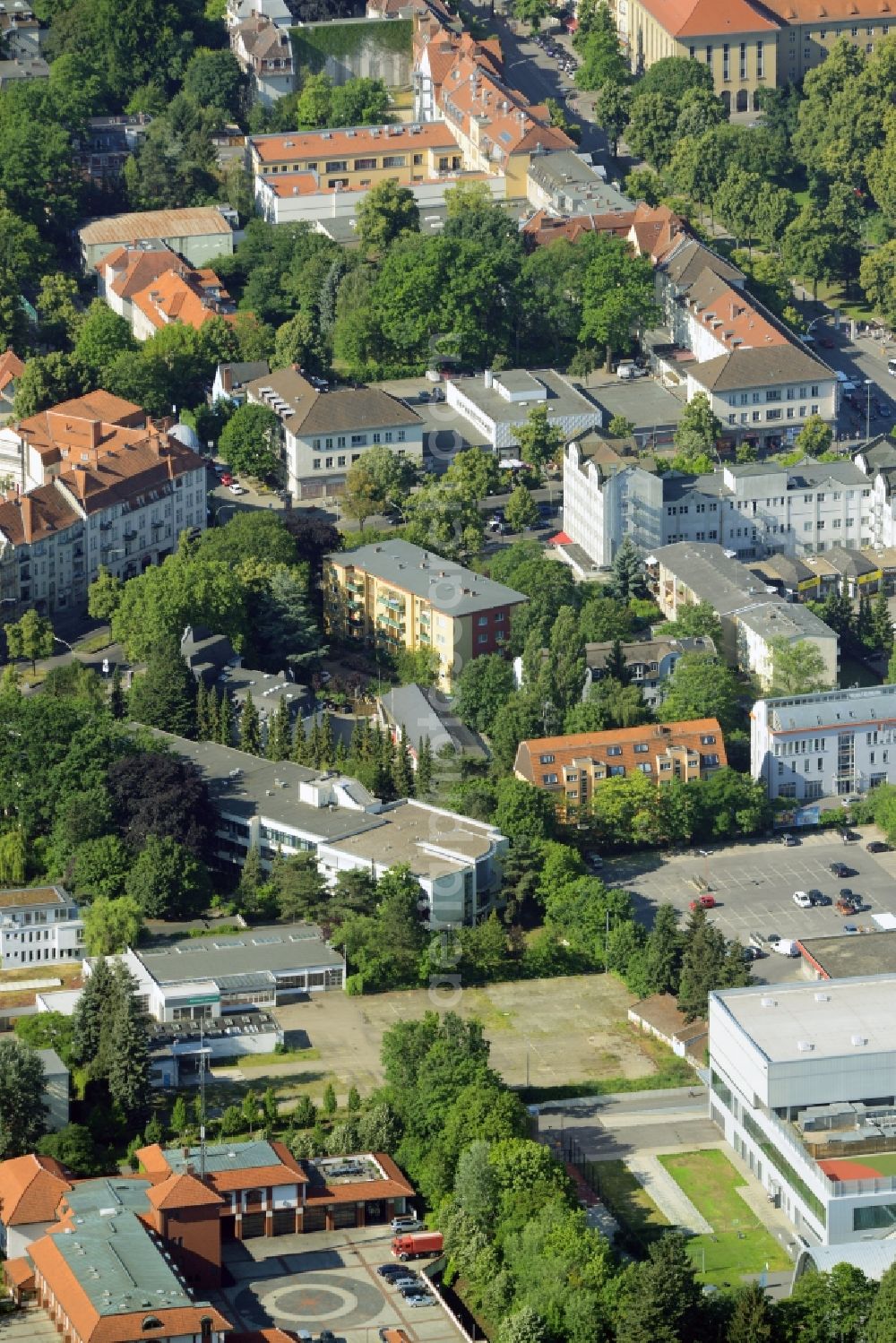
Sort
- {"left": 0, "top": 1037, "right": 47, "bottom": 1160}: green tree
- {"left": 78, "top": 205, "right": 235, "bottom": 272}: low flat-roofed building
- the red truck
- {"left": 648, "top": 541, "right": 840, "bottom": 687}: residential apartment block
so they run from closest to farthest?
the red truck < {"left": 0, "top": 1037, "right": 47, "bottom": 1160}: green tree < {"left": 648, "top": 541, "right": 840, "bottom": 687}: residential apartment block < {"left": 78, "top": 205, "right": 235, "bottom": 272}: low flat-roofed building

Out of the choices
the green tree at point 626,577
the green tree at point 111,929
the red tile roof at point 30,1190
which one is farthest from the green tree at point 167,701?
the red tile roof at point 30,1190

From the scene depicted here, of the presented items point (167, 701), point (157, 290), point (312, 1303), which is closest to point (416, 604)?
point (167, 701)

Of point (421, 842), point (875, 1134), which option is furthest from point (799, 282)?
point (875, 1134)

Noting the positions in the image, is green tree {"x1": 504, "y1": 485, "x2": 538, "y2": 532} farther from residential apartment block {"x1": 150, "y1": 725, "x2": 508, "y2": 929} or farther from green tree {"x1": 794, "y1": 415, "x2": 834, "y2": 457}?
residential apartment block {"x1": 150, "y1": 725, "x2": 508, "y2": 929}

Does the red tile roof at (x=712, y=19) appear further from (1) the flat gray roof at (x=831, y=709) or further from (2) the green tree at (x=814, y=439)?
(1) the flat gray roof at (x=831, y=709)

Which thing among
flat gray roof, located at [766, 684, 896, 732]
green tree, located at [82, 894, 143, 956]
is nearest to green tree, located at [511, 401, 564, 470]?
flat gray roof, located at [766, 684, 896, 732]

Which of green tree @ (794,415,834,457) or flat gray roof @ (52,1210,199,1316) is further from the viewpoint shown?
green tree @ (794,415,834,457)
